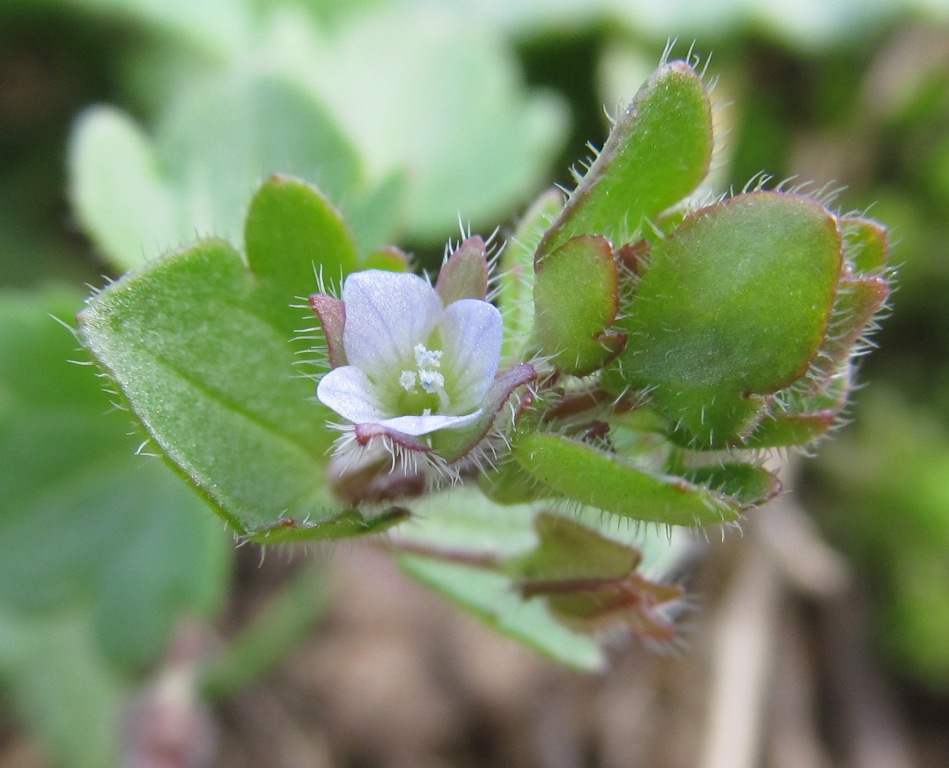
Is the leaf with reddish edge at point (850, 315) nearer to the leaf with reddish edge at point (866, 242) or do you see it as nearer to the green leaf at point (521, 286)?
the leaf with reddish edge at point (866, 242)

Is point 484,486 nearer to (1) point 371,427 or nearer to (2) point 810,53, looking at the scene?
(1) point 371,427

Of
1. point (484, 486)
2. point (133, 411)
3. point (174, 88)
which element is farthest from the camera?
point (174, 88)

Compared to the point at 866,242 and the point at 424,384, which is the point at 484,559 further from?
the point at 866,242

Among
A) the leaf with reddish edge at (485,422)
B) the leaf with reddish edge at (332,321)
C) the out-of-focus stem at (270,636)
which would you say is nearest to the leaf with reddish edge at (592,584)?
the leaf with reddish edge at (485,422)

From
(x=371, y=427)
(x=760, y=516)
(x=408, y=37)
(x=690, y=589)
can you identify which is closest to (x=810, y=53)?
(x=408, y=37)

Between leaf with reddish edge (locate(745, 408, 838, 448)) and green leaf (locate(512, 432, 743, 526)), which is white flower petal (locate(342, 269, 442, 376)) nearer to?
green leaf (locate(512, 432, 743, 526))

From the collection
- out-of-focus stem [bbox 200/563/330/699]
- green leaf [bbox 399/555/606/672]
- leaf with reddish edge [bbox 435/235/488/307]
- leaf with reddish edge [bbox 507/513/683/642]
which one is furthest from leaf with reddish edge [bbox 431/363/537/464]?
out-of-focus stem [bbox 200/563/330/699]
